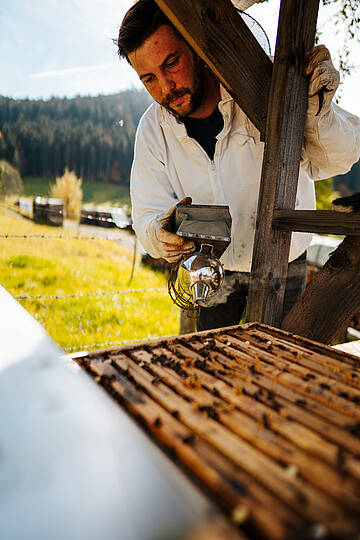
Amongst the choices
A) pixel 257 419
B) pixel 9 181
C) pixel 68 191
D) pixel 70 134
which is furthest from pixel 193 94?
pixel 70 134

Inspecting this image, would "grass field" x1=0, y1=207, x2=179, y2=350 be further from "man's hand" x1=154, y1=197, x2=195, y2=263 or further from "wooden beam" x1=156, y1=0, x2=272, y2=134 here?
"wooden beam" x1=156, y1=0, x2=272, y2=134

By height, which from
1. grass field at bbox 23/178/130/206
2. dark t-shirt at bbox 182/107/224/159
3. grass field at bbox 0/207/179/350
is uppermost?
grass field at bbox 23/178/130/206

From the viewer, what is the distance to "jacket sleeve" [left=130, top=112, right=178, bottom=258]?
2.37 metres

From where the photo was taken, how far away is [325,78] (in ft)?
5.44

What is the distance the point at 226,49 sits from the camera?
1.68 metres

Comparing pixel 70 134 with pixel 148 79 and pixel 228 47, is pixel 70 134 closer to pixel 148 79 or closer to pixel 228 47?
pixel 148 79

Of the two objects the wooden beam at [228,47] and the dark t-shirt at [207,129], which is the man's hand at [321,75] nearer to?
the wooden beam at [228,47]

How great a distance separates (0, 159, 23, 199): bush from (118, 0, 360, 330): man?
26.4 ft

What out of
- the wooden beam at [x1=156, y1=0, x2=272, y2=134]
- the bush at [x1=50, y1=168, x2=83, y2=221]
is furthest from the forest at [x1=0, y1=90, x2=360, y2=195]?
the wooden beam at [x1=156, y1=0, x2=272, y2=134]

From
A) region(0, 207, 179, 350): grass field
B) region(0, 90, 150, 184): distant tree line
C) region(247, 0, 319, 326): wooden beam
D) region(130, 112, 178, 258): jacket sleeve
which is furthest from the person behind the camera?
region(0, 90, 150, 184): distant tree line

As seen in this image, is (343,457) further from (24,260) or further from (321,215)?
(24,260)

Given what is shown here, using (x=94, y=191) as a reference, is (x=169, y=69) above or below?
below

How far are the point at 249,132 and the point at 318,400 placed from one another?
1.63 meters

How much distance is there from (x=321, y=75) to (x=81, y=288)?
548 cm
